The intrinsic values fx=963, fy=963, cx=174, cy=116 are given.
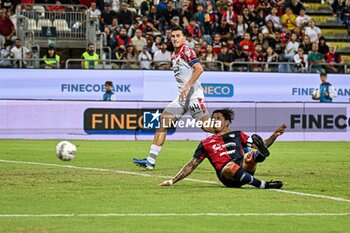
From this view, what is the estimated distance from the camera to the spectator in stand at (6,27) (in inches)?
1298

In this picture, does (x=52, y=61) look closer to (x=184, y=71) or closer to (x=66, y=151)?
(x=184, y=71)

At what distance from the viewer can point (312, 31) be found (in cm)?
3778

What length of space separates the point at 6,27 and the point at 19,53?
4.37 feet

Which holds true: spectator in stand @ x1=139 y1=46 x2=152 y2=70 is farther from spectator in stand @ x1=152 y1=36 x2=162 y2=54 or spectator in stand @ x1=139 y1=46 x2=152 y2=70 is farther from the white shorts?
the white shorts

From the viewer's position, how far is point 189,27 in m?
35.6

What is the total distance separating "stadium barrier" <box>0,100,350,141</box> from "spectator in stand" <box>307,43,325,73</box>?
4.74 metres

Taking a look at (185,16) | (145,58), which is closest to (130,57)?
(145,58)

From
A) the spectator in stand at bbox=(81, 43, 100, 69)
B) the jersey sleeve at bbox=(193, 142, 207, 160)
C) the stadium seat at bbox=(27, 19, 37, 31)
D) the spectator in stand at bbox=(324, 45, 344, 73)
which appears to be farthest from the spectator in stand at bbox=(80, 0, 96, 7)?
the jersey sleeve at bbox=(193, 142, 207, 160)

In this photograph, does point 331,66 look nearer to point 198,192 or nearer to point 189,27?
point 189,27

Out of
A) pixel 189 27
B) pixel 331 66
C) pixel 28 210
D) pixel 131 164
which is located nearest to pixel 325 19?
pixel 331 66

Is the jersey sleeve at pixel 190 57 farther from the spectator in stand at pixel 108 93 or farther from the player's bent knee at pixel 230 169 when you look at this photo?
the spectator in stand at pixel 108 93

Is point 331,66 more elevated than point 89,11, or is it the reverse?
point 89,11

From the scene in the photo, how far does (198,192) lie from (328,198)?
186 cm

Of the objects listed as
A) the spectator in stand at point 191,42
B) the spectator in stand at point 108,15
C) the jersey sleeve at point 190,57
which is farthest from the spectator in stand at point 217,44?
the jersey sleeve at point 190,57
